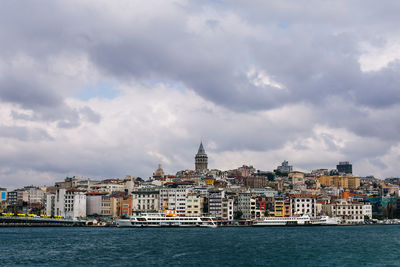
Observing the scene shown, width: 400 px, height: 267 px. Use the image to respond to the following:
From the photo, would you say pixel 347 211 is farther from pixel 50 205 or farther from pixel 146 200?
pixel 50 205

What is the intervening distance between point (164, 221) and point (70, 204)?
37103 millimetres

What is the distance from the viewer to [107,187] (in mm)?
173500

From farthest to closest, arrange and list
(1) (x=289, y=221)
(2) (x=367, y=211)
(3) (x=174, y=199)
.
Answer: (2) (x=367, y=211)
(3) (x=174, y=199)
(1) (x=289, y=221)

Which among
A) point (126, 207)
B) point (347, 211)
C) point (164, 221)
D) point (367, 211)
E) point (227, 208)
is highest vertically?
point (227, 208)

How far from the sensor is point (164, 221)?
394ft

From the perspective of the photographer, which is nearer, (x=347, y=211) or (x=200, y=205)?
(x=200, y=205)

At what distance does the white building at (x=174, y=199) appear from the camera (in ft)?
453

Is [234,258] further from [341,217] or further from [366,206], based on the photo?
[366,206]

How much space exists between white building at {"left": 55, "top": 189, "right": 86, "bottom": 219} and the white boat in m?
26.3

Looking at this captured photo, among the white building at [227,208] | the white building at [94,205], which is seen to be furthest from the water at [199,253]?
the white building at [94,205]

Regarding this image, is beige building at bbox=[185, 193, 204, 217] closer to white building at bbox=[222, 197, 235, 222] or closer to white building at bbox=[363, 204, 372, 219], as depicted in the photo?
white building at bbox=[222, 197, 235, 222]

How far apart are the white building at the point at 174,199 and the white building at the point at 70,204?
2017 cm

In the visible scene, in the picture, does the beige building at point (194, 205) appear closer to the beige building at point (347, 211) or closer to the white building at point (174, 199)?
the white building at point (174, 199)

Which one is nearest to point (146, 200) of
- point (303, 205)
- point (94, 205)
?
point (94, 205)
